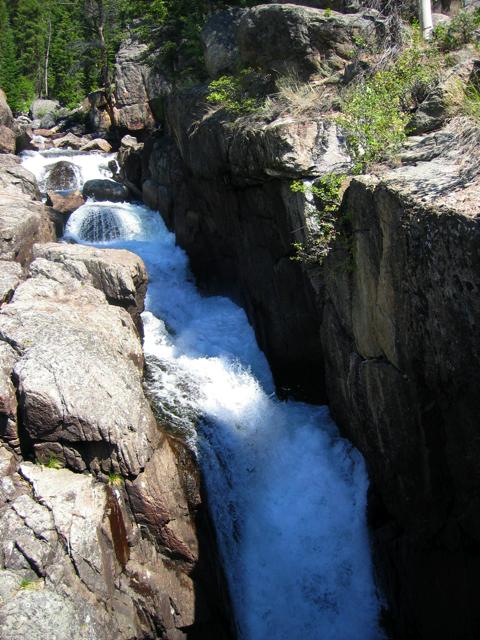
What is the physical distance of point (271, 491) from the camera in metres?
9.27

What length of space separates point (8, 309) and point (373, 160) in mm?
5816

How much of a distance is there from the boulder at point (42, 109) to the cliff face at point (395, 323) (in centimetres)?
2881

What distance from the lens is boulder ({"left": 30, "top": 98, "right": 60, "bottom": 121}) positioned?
36719 millimetres

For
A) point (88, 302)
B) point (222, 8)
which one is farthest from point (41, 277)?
point (222, 8)

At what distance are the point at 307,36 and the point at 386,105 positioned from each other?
3.83 meters

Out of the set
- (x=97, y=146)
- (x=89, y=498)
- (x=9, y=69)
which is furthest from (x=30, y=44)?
(x=89, y=498)

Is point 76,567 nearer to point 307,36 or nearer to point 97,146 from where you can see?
point 307,36

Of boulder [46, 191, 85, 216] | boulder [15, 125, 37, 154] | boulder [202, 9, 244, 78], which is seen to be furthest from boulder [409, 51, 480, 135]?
boulder [15, 125, 37, 154]

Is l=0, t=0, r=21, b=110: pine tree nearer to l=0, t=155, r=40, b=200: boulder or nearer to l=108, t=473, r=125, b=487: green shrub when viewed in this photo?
l=0, t=155, r=40, b=200: boulder

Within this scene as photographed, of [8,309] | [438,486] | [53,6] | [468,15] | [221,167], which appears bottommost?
[438,486]

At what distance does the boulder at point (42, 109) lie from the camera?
3672 centimetres

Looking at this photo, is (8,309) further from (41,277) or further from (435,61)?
(435,61)

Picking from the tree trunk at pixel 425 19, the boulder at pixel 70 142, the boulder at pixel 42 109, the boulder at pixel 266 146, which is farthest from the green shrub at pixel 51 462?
the boulder at pixel 42 109

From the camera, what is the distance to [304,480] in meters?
9.30
